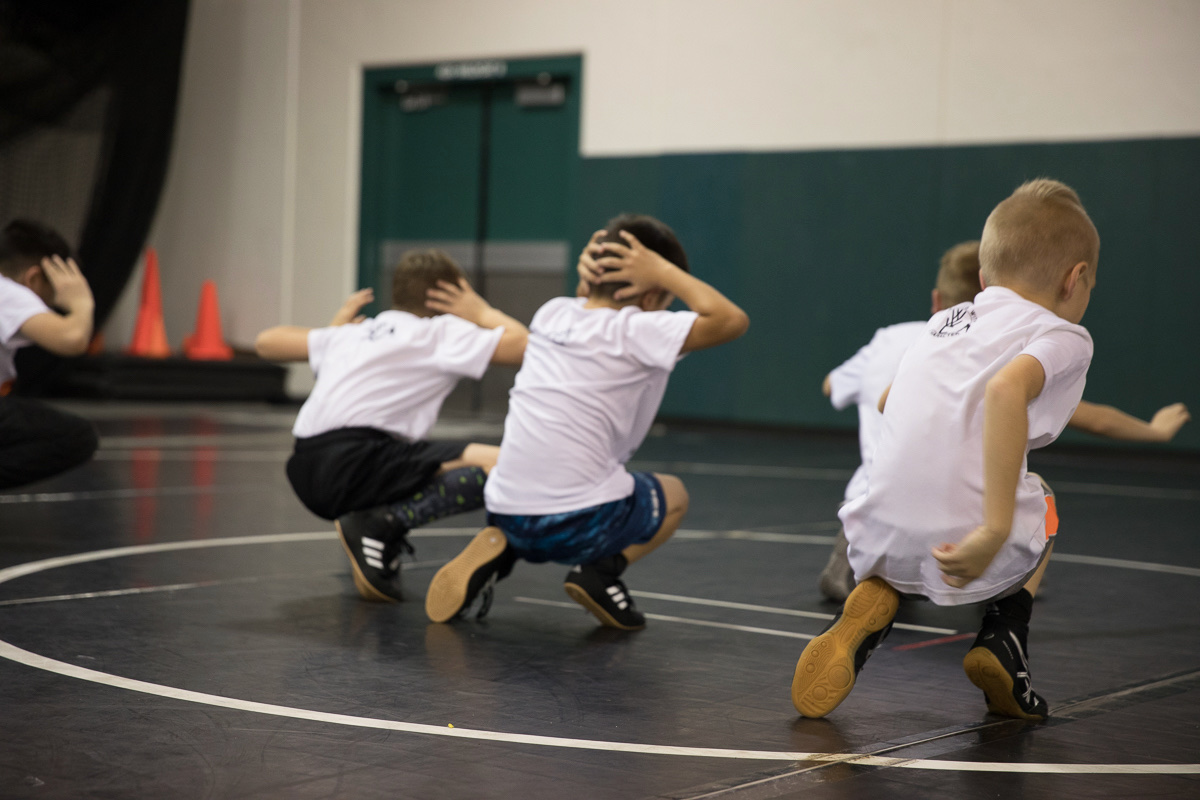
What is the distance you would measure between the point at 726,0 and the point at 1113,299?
396 cm

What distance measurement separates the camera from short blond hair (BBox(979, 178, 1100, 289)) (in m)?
2.43

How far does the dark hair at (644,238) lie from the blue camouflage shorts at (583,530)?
0.52 meters

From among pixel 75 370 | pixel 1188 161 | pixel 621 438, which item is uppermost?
pixel 1188 161

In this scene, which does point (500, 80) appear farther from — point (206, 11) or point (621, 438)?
point (621, 438)

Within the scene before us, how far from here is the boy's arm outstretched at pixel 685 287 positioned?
10.3 ft

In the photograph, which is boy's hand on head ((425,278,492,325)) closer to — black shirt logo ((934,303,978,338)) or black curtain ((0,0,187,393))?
black shirt logo ((934,303,978,338))

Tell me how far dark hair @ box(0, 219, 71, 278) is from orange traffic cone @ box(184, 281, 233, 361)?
8219 millimetres

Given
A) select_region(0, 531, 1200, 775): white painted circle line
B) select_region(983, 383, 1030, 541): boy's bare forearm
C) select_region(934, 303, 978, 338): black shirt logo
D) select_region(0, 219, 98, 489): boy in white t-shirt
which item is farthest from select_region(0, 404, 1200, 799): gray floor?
select_region(934, 303, 978, 338): black shirt logo

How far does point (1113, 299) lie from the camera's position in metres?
9.84

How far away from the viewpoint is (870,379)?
3.96 meters

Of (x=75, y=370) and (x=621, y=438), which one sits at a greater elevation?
(x=621, y=438)

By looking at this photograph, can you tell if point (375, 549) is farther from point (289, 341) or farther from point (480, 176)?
point (480, 176)

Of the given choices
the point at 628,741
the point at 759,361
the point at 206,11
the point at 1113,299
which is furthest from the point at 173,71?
the point at 628,741

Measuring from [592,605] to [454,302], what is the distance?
3.56 ft
